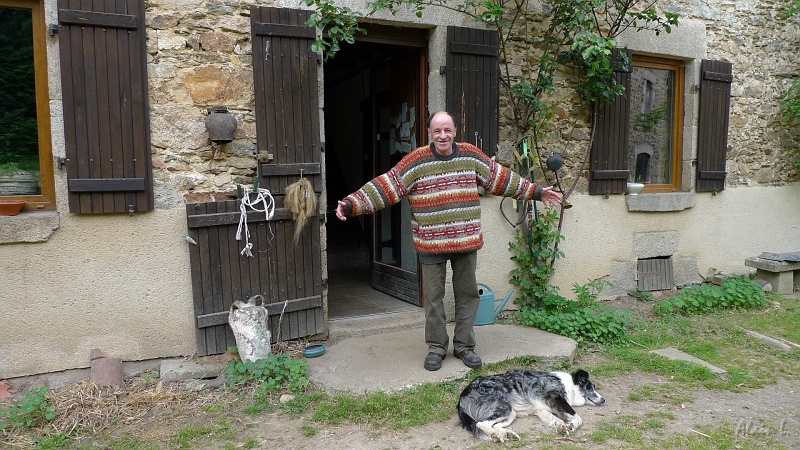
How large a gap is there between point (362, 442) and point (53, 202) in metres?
2.49

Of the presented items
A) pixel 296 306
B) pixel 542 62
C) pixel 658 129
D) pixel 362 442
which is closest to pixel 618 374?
pixel 362 442

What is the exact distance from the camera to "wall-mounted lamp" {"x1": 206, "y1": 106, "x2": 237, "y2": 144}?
Answer: 12.1 feet

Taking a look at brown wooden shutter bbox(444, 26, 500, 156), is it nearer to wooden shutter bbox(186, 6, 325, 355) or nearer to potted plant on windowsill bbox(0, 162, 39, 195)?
wooden shutter bbox(186, 6, 325, 355)

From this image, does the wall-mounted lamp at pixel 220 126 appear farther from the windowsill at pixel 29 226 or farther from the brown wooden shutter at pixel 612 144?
the brown wooden shutter at pixel 612 144

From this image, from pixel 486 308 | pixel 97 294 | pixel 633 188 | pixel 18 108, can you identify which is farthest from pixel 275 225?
pixel 633 188

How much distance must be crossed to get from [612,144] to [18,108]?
16.0ft

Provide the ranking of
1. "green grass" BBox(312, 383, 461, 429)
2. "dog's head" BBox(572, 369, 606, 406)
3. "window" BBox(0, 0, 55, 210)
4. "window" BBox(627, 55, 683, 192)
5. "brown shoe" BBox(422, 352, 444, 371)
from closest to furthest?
"green grass" BBox(312, 383, 461, 429)
"dog's head" BBox(572, 369, 606, 406)
"window" BBox(0, 0, 55, 210)
"brown shoe" BBox(422, 352, 444, 371)
"window" BBox(627, 55, 683, 192)

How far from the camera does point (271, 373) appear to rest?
357 cm

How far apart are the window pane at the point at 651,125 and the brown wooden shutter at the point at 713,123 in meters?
0.30

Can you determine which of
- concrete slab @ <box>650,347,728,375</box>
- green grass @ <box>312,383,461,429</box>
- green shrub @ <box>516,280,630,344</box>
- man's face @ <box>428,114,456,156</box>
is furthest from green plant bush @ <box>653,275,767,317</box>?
man's face @ <box>428,114,456,156</box>

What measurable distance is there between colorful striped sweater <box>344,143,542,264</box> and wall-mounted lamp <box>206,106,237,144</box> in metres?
0.95

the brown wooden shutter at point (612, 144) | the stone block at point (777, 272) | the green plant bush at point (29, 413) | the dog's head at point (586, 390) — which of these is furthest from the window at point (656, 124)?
the green plant bush at point (29, 413)

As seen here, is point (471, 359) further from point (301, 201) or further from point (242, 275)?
point (242, 275)

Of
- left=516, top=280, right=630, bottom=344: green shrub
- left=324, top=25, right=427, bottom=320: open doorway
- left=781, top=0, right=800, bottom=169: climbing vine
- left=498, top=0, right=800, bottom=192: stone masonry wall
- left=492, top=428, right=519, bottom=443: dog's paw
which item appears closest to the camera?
left=492, top=428, right=519, bottom=443: dog's paw
